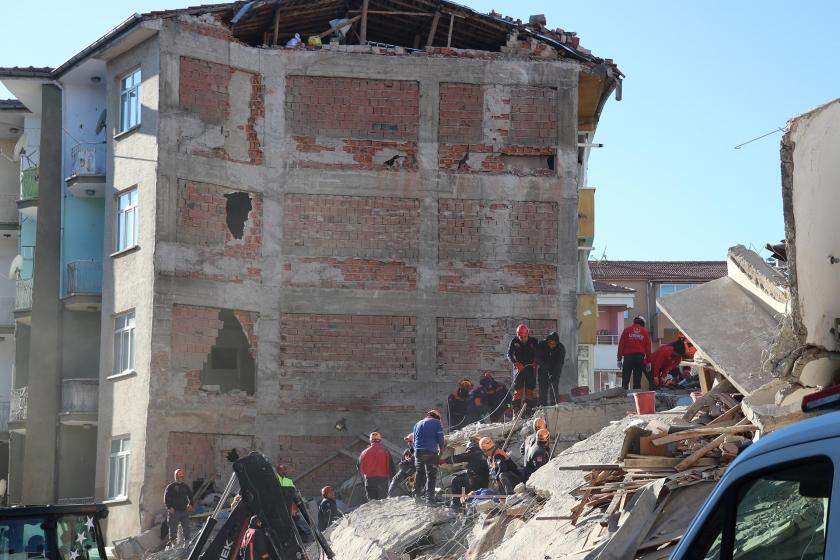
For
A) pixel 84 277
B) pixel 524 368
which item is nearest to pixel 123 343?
pixel 84 277

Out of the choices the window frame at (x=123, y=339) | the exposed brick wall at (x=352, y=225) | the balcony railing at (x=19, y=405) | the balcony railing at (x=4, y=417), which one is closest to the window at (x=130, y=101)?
the exposed brick wall at (x=352, y=225)

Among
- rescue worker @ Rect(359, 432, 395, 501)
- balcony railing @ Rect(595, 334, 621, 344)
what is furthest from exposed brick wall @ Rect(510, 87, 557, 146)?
balcony railing @ Rect(595, 334, 621, 344)

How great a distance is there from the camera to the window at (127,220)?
30.7 meters

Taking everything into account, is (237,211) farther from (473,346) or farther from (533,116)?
(533,116)

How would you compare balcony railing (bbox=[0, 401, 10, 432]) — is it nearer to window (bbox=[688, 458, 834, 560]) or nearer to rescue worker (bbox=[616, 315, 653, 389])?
rescue worker (bbox=[616, 315, 653, 389])

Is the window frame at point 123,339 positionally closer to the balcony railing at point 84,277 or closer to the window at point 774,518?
the balcony railing at point 84,277

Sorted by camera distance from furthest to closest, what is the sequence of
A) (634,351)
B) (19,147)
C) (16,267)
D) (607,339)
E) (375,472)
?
(607,339) < (16,267) < (19,147) < (634,351) < (375,472)

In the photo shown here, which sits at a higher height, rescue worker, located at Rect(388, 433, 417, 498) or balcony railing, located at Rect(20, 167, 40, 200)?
balcony railing, located at Rect(20, 167, 40, 200)

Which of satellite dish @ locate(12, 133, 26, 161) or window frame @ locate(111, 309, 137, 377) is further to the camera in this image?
satellite dish @ locate(12, 133, 26, 161)

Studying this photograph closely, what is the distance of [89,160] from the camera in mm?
33219

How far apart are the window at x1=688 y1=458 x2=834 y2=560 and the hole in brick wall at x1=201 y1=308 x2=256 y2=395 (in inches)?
1008

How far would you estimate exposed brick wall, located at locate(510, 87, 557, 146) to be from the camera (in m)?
31.6

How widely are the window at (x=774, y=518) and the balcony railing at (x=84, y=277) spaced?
29.7m

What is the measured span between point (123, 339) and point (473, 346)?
8.43 metres
